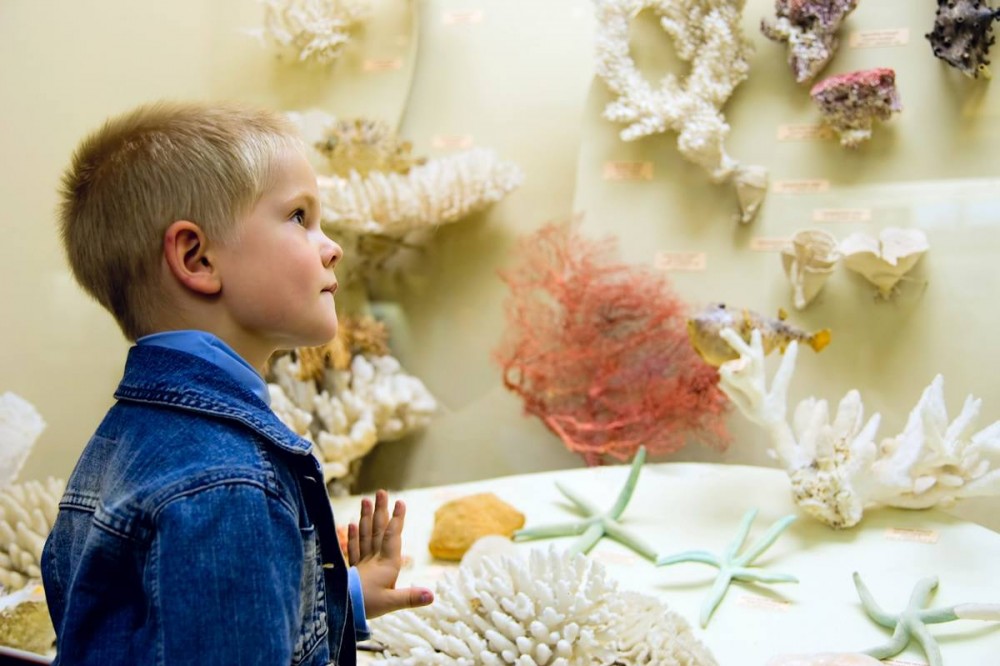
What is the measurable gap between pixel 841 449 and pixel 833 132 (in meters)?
0.88

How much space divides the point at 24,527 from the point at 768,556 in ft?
5.70

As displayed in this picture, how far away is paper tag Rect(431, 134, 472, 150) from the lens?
2979mm

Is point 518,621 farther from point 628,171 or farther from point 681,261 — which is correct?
point 628,171

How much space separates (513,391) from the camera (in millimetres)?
2840

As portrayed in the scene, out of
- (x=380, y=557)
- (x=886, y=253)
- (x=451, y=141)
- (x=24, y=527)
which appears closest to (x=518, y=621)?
(x=380, y=557)

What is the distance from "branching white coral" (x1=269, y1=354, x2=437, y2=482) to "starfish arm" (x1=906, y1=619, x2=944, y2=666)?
1635mm

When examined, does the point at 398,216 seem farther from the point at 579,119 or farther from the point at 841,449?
the point at 841,449

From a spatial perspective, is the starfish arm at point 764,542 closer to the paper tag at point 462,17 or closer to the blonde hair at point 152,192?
the blonde hair at point 152,192

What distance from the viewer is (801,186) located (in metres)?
2.47

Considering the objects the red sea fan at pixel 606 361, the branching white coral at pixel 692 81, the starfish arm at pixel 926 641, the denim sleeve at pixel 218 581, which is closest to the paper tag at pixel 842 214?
the branching white coral at pixel 692 81

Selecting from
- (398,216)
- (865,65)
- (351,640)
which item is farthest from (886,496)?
(398,216)

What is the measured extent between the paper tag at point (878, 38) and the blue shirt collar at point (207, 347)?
6.58ft

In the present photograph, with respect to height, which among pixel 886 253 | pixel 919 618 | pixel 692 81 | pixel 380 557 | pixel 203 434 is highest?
pixel 692 81

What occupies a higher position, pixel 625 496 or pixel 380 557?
pixel 380 557
